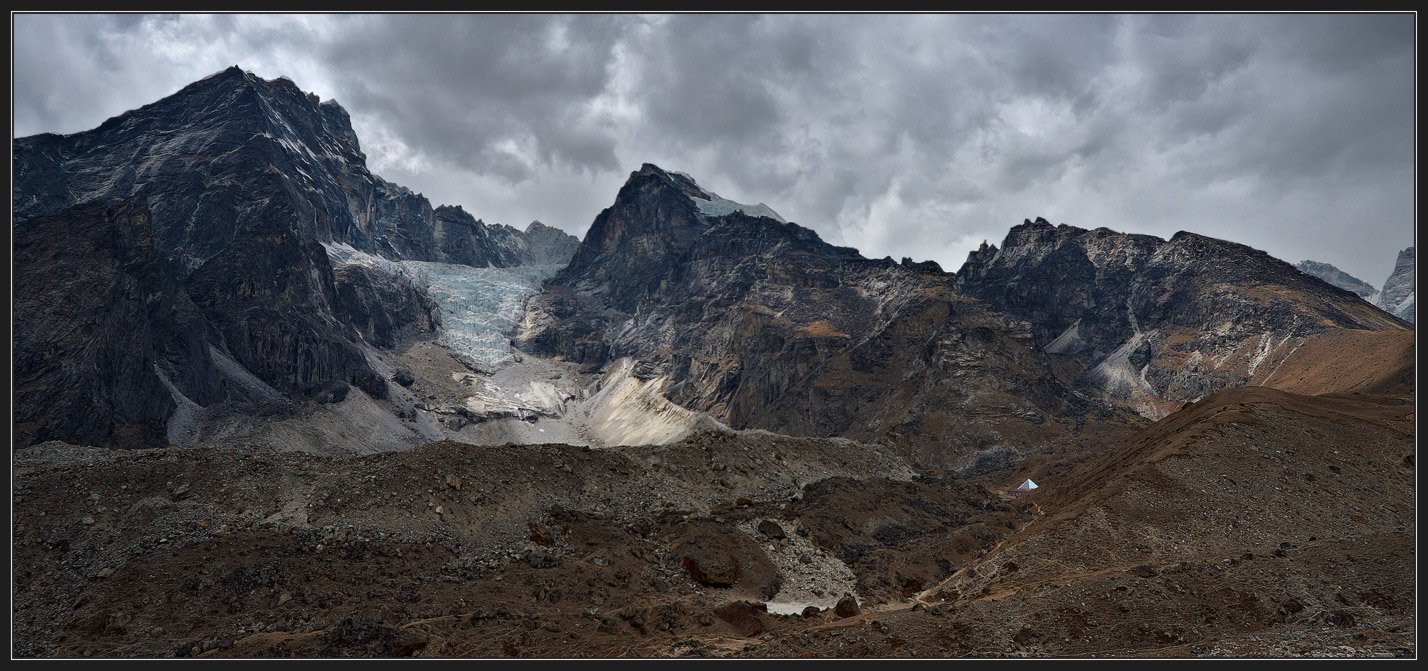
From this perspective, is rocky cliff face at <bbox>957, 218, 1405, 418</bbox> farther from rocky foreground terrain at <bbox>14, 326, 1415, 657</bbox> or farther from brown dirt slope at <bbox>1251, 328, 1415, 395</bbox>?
rocky foreground terrain at <bbox>14, 326, 1415, 657</bbox>

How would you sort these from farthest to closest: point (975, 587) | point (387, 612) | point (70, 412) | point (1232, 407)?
1. point (70, 412)
2. point (1232, 407)
3. point (975, 587)
4. point (387, 612)

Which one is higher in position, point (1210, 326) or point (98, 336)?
point (1210, 326)

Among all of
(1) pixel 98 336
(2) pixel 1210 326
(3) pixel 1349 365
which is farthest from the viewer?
(2) pixel 1210 326

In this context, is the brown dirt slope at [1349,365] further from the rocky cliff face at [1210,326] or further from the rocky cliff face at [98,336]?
the rocky cliff face at [98,336]

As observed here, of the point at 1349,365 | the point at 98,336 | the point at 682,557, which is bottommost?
the point at 682,557

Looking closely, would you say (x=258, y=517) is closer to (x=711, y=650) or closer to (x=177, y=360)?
(x=711, y=650)

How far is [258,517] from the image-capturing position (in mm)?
32000

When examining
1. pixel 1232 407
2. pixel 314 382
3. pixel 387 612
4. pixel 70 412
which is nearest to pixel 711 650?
pixel 387 612

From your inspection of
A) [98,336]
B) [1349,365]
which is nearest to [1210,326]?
[1349,365]

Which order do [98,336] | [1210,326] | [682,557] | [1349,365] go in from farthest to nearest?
[1210,326]
[1349,365]
[98,336]
[682,557]

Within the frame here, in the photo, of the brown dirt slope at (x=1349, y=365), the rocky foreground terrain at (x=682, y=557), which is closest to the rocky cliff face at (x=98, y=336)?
the rocky foreground terrain at (x=682, y=557)

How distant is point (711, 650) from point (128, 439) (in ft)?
415

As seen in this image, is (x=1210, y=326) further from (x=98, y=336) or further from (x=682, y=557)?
(x=98, y=336)

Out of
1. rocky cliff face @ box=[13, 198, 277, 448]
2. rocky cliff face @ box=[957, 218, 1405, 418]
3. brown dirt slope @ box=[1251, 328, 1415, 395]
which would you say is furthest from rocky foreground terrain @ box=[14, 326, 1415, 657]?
rocky cliff face @ box=[957, 218, 1405, 418]
